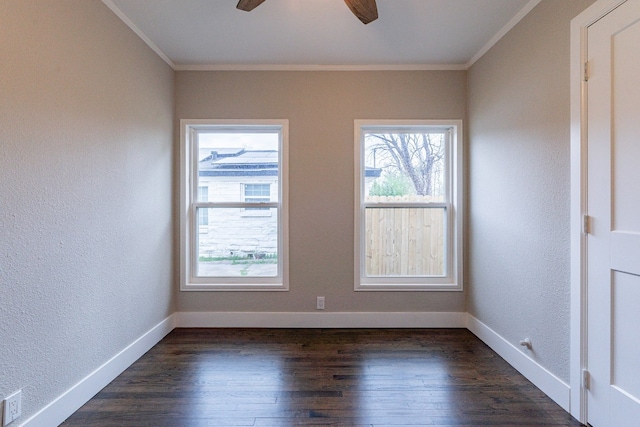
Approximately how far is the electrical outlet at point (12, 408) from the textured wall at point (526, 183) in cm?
290

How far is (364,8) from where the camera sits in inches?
74.2

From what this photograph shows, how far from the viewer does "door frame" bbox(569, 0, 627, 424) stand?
1753 millimetres

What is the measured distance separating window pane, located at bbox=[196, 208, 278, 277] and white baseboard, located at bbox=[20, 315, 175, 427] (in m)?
0.75

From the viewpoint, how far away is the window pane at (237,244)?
3250mm

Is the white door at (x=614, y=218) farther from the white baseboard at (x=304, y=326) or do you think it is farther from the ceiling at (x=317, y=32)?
the ceiling at (x=317, y=32)

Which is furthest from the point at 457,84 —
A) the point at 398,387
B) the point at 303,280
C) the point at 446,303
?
the point at 398,387

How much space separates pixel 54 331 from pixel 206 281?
1518mm

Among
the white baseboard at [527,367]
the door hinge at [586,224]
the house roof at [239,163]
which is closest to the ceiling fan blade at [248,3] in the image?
the house roof at [239,163]

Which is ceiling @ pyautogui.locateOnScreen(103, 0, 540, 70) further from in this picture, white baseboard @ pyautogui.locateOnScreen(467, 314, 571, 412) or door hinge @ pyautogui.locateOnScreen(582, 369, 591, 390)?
white baseboard @ pyautogui.locateOnScreen(467, 314, 571, 412)

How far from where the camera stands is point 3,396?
57.6 inches

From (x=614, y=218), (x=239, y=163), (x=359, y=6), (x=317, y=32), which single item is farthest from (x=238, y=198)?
(x=614, y=218)

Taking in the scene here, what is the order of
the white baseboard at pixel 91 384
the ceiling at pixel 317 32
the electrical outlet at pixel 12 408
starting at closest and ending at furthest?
the electrical outlet at pixel 12 408, the white baseboard at pixel 91 384, the ceiling at pixel 317 32

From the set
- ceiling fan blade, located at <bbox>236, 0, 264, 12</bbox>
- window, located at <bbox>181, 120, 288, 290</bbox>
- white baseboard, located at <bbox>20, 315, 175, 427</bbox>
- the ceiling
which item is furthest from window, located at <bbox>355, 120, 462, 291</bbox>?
white baseboard, located at <bbox>20, 315, 175, 427</bbox>

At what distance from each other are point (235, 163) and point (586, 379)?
122 inches
